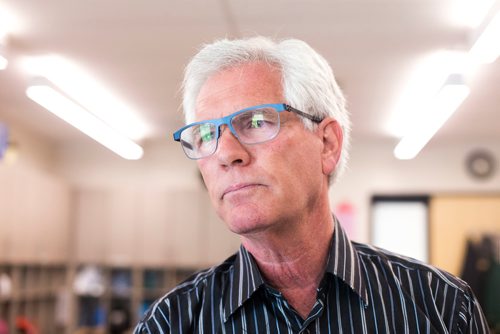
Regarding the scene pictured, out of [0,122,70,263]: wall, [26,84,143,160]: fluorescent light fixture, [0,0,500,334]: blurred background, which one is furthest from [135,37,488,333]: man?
[0,122,70,263]: wall

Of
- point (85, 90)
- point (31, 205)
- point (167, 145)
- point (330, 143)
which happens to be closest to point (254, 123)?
point (330, 143)

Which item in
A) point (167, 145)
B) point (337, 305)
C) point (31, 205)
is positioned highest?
point (167, 145)

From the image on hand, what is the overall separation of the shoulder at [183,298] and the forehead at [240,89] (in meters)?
0.36

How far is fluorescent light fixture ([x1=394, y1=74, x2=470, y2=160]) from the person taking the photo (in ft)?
14.0

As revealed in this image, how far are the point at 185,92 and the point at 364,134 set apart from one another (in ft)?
20.5

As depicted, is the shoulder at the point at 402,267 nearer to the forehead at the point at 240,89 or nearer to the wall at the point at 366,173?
the forehead at the point at 240,89

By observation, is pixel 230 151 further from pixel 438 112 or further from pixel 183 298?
pixel 438 112

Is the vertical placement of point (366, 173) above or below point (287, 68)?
above

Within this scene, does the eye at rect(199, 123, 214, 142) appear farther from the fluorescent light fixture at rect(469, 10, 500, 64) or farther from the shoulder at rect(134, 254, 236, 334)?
the fluorescent light fixture at rect(469, 10, 500, 64)

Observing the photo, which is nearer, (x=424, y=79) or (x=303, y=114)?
(x=303, y=114)

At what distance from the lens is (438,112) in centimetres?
484

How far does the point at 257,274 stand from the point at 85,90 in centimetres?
460

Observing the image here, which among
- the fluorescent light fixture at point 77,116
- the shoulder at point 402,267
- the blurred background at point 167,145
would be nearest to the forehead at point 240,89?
the shoulder at point 402,267

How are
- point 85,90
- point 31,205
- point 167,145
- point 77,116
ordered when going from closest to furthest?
point 77,116 < point 85,90 < point 31,205 < point 167,145
